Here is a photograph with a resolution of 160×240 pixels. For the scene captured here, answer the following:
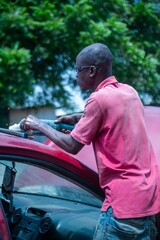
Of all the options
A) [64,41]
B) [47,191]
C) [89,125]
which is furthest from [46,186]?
[64,41]

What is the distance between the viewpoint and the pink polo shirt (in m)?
2.58

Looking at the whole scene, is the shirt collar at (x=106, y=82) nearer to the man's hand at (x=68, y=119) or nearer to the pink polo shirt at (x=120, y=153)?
the pink polo shirt at (x=120, y=153)

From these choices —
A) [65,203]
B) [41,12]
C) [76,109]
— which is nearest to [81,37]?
[41,12]

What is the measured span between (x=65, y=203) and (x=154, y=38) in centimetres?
577

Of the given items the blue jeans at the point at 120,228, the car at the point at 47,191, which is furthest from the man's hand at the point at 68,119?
the blue jeans at the point at 120,228

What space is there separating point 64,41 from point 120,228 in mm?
4993

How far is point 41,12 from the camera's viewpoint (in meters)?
7.03

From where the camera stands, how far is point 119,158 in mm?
2602

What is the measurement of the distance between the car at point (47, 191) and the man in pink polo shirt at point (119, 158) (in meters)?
0.13

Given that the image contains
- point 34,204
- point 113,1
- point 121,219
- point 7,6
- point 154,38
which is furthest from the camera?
point 154,38

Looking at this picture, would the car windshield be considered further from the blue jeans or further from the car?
the blue jeans

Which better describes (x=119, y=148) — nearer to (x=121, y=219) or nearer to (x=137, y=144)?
(x=137, y=144)

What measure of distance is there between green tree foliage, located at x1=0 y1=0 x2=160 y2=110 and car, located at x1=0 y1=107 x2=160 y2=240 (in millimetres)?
3490

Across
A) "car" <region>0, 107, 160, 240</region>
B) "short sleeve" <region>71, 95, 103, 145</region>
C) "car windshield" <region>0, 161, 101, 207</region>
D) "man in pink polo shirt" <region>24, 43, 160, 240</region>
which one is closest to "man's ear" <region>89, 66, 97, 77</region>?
"man in pink polo shirt" <region>24, 43, 160, 240</region>
